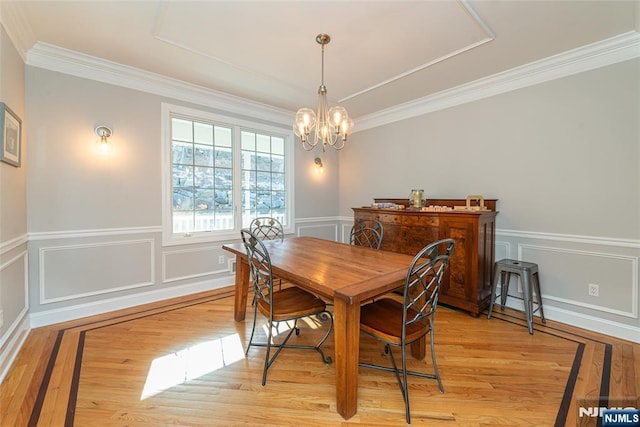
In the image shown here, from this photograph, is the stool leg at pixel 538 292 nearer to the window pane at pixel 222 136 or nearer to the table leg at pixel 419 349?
the table leg at pixel 419 349

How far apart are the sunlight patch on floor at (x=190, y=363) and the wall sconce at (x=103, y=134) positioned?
86.2 inches

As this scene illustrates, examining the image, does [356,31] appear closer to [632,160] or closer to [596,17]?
[596,17]

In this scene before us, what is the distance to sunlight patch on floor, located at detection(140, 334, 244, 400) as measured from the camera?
183cm

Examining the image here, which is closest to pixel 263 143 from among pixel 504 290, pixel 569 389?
pixel 504 290

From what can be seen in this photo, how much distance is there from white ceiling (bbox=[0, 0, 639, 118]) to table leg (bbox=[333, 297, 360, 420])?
6.65ft

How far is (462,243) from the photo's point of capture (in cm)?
283

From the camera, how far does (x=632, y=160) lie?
2338 millimetres

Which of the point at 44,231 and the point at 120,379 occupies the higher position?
the point at 44,231

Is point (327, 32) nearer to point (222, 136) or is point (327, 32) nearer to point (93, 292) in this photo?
point (222, 136)

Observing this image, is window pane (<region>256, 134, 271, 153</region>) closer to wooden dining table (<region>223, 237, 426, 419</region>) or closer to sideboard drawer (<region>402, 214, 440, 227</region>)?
wooden dining table (<region>223, 237, 426, 419</region>)

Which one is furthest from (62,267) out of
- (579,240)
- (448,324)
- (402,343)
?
(579,240)

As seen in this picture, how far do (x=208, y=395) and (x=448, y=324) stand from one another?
215cm

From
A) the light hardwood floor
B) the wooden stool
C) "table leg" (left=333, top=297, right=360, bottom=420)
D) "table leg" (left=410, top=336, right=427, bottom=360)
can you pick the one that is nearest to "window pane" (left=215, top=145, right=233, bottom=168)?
the light hardwood floor

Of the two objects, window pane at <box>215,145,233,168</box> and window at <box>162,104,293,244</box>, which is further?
window pane at <box>215,145,233,168</box>
